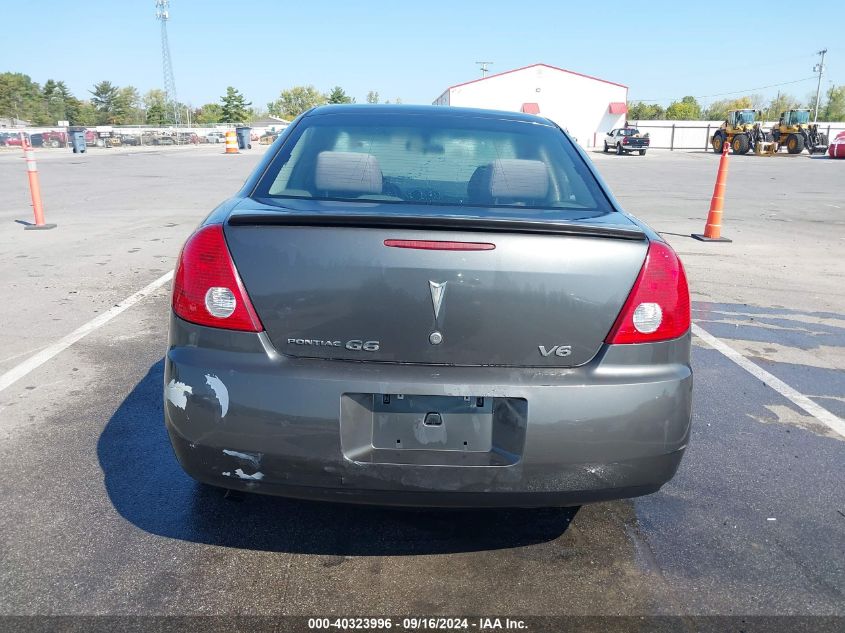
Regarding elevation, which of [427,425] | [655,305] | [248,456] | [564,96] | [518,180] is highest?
[564,96]

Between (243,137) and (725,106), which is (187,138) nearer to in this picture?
(243,137)

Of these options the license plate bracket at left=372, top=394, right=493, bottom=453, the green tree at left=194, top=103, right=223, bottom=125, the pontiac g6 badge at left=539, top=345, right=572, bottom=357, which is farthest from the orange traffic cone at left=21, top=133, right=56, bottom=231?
the green tree at left=194, top=103, right=223, bottom=125

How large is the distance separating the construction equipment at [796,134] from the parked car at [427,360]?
46782mm

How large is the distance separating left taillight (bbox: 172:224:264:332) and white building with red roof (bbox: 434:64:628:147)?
224 ft

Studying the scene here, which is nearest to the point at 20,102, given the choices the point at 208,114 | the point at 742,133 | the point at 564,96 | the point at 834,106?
the point at 208,114

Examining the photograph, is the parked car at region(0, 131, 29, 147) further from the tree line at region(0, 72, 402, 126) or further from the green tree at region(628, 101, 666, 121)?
the green tree at region(628, 101, 666, 121)

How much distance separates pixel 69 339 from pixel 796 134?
4632 cm

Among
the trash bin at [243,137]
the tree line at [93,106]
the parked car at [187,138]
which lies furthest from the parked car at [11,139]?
the tree line at [93,106]

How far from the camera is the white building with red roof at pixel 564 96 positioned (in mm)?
67688

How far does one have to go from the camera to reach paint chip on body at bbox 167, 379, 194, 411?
2201 millimetres

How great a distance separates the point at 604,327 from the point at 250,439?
3.84 ft

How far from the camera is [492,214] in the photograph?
229cm

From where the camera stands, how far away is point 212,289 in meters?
2.21

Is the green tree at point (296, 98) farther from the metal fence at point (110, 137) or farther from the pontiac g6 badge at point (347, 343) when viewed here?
the pontiac g6 badge at point (347, 343)
